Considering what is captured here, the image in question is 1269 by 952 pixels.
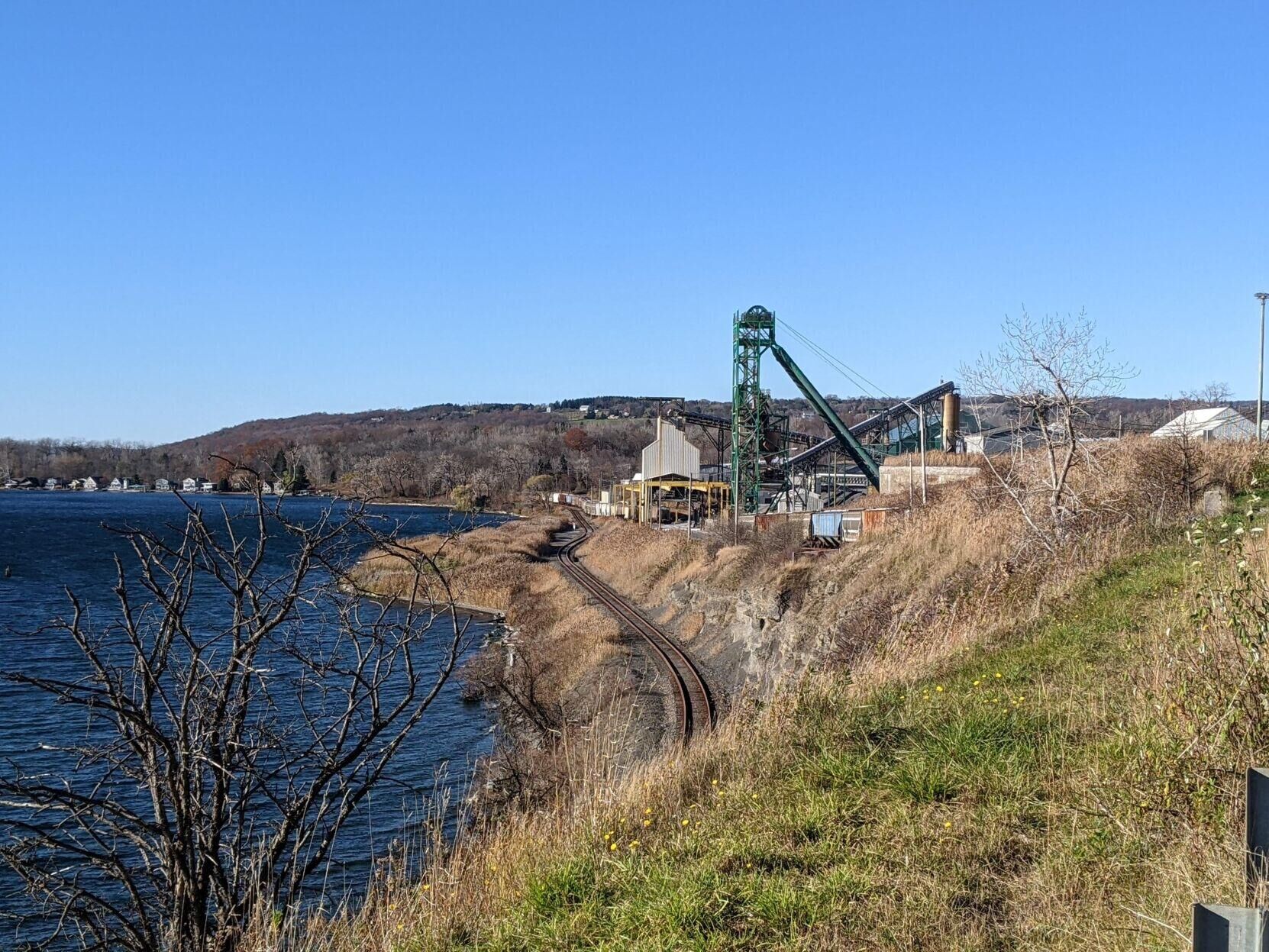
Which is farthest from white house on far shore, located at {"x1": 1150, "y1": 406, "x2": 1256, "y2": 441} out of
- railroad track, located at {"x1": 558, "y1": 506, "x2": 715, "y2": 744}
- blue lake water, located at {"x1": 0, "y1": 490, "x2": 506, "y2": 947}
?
blue lake water, located at {"x1": 0, "y1": 490, "x2": 506, "y2": 947}

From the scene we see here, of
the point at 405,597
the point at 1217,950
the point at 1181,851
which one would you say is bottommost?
the point at 405,597

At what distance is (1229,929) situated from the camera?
250 cm

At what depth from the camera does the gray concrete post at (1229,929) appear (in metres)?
2.46

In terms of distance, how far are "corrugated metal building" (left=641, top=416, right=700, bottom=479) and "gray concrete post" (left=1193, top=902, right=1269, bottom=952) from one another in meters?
66.4

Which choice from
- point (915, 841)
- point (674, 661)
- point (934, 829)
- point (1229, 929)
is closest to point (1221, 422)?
point (674, 661)

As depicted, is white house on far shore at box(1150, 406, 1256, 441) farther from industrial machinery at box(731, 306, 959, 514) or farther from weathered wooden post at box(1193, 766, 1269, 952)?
weathered wooden post at box(1193, 766, 1269, 952)

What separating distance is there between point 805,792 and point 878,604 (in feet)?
42.4

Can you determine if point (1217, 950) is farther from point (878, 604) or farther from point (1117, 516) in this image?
point (878, 604)

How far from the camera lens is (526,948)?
5320 mm

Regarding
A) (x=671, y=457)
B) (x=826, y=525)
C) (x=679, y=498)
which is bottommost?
(x=826, y=525)

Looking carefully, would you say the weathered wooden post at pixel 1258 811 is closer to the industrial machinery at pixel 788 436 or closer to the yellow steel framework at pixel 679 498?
the industrial machinery at pixel 788 436

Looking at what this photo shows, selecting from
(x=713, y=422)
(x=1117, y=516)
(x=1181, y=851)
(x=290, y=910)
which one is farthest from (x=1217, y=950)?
(x=713, y=422)

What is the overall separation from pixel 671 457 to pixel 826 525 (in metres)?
37.3

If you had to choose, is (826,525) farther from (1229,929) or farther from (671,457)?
(671,457)
